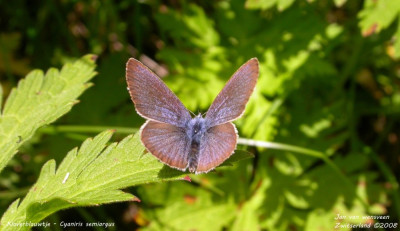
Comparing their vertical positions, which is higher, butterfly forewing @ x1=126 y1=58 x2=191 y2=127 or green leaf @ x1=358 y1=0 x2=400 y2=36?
green leaf @ x1=358 y1=0 x2=400 y2=36

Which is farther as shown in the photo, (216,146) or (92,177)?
(92,177)

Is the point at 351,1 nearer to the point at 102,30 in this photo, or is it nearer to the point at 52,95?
the point at 102,30

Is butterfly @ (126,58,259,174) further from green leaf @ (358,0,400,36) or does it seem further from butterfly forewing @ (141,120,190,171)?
green leaf @ (358,0,400,36)

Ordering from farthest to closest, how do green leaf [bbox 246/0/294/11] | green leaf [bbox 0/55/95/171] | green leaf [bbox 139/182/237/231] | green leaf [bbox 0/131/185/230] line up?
green leaf [bbox 139/182/237/231], green leaf [bbox 246/0/294/11], green leaf [bbox 0/55/95/171], green leaf [bbox 0/131/185/230]

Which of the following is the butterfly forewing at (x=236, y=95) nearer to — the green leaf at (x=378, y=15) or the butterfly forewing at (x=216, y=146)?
the butterfly forewing at (x=216, y=146)

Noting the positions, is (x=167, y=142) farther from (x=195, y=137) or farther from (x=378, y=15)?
(x=378, y=15)

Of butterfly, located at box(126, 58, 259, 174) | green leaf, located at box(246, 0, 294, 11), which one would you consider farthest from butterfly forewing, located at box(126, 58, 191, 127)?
green leaf, located at box(246, 0, 294, 11)

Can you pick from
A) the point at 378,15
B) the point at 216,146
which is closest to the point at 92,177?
the point at 216,146
